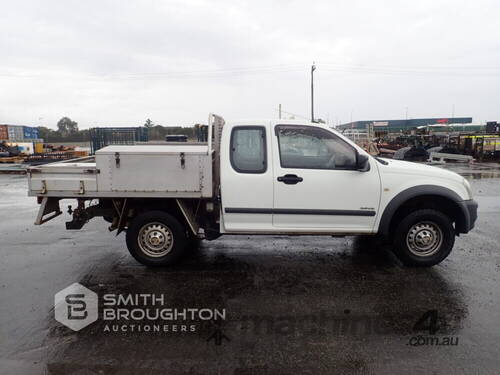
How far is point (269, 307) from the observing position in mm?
3650

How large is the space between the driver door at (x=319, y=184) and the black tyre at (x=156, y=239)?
4.39 feet

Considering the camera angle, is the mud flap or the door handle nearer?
the door handle

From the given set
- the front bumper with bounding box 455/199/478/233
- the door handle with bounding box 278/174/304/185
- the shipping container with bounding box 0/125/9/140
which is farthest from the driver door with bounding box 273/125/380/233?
the shipping container with bounding box 0/125/9/140

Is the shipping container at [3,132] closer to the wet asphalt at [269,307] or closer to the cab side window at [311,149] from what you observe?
the wet asphalt at [269,307]

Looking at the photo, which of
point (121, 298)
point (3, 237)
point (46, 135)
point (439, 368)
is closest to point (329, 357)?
point (439, 368)

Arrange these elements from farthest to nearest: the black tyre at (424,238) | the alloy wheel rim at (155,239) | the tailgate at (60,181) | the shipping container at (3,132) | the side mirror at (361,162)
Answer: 1. the shipping container at (3,132)
2. the alloy wheel rim at (155,239)
3. the black tyre at (424,238)
4. the tailgate at (60,181)
5. the side mirror at (361,162)

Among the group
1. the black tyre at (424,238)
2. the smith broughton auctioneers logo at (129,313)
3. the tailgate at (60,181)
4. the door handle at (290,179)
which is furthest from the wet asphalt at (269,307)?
the door handle at (290,179)

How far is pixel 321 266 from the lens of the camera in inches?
188

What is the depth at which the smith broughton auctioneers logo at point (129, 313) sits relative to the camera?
11.0ft

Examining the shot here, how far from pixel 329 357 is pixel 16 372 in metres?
2.46

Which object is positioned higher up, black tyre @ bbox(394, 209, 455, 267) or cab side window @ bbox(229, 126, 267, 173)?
cab side window @ bbox(229, 126, 267, 173)

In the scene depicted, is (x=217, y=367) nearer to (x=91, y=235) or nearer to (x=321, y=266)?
(x=321, y=266)

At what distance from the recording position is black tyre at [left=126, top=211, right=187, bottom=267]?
4629mm

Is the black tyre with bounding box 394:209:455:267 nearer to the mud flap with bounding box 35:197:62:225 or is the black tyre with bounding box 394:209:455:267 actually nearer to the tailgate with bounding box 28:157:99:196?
the tailgate with bounding box 28:157:99:196
